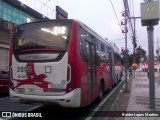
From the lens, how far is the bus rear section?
847cm

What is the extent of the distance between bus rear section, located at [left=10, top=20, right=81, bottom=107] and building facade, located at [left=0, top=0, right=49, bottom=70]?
20702 mm

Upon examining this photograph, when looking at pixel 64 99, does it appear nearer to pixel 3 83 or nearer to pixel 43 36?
pixel 43 36

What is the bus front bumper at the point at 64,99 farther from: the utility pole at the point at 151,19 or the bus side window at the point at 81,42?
the utility pole at the point at 151,19

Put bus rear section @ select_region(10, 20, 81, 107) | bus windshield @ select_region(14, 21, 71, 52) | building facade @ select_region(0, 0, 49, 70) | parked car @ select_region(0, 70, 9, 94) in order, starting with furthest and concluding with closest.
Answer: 1. building facade @ select_region(0, 0, 49, 70)
2. parked car @ select_region(0, 70, 9, 94)
3. bus windshield @ select_region(14, 21, 71, 52)
4. bus rear section @ select_region(10, 20, 81, 107)

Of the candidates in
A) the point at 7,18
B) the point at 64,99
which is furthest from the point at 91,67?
the point at 7,18

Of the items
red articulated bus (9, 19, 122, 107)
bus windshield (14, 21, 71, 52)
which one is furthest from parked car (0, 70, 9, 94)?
bus windshield (14, 21, 71, 52)

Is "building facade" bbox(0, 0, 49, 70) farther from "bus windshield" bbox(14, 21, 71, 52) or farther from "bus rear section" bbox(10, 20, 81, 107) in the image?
"bus rear section" bbox(10, 20, 81, 107)

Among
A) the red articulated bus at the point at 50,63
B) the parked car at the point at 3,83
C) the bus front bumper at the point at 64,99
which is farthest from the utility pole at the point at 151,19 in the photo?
the parked car at the point at 3,83

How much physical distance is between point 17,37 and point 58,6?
1437 inches

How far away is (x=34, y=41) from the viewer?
911cm

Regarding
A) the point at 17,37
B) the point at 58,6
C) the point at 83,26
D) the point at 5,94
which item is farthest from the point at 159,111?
the point at 58,6

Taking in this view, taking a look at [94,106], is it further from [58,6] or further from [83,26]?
[58,6]

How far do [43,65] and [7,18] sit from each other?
25.8 m

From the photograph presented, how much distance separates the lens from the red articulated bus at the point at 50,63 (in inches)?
334
